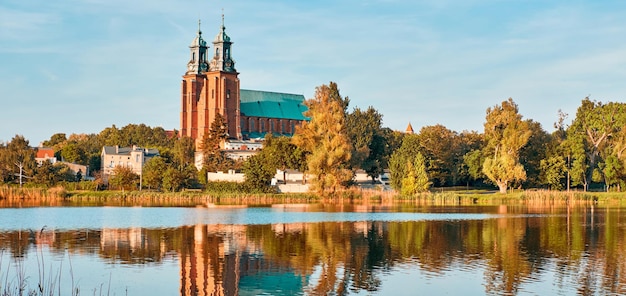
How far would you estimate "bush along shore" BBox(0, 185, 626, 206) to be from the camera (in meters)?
69.4

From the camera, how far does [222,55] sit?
135 metres

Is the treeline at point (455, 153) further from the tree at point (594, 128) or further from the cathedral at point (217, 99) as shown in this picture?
the cathedral at point (217, 99)

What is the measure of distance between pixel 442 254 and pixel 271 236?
9.59 m

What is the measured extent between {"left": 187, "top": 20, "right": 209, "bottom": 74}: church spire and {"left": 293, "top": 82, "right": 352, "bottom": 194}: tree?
65494 millimetres

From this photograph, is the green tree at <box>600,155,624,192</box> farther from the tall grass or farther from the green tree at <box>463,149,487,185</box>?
the tall grass

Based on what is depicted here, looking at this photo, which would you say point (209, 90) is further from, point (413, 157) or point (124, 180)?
point (413, 157)

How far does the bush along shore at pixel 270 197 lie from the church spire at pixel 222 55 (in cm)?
6011

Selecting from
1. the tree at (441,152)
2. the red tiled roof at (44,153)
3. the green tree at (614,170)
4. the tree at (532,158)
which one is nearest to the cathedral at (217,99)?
the red tiled roof at (44,153)

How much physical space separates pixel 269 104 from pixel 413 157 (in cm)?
6985

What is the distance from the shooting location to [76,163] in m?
115

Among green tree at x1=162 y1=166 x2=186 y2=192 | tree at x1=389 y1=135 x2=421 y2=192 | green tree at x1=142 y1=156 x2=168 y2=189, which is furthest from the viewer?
green tree at x1=142 y1=156 x2=168 y2=189

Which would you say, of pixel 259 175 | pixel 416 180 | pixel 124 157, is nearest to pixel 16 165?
pixel 259 175

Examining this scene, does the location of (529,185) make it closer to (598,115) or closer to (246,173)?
(598,115)

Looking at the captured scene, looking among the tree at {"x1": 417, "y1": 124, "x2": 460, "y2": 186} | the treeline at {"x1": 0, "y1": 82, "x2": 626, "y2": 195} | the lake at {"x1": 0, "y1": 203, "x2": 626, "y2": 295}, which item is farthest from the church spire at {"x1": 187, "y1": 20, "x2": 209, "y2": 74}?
the lake at {"x1": 0, "y1": 203, "x2": 626, "y2": 295}
